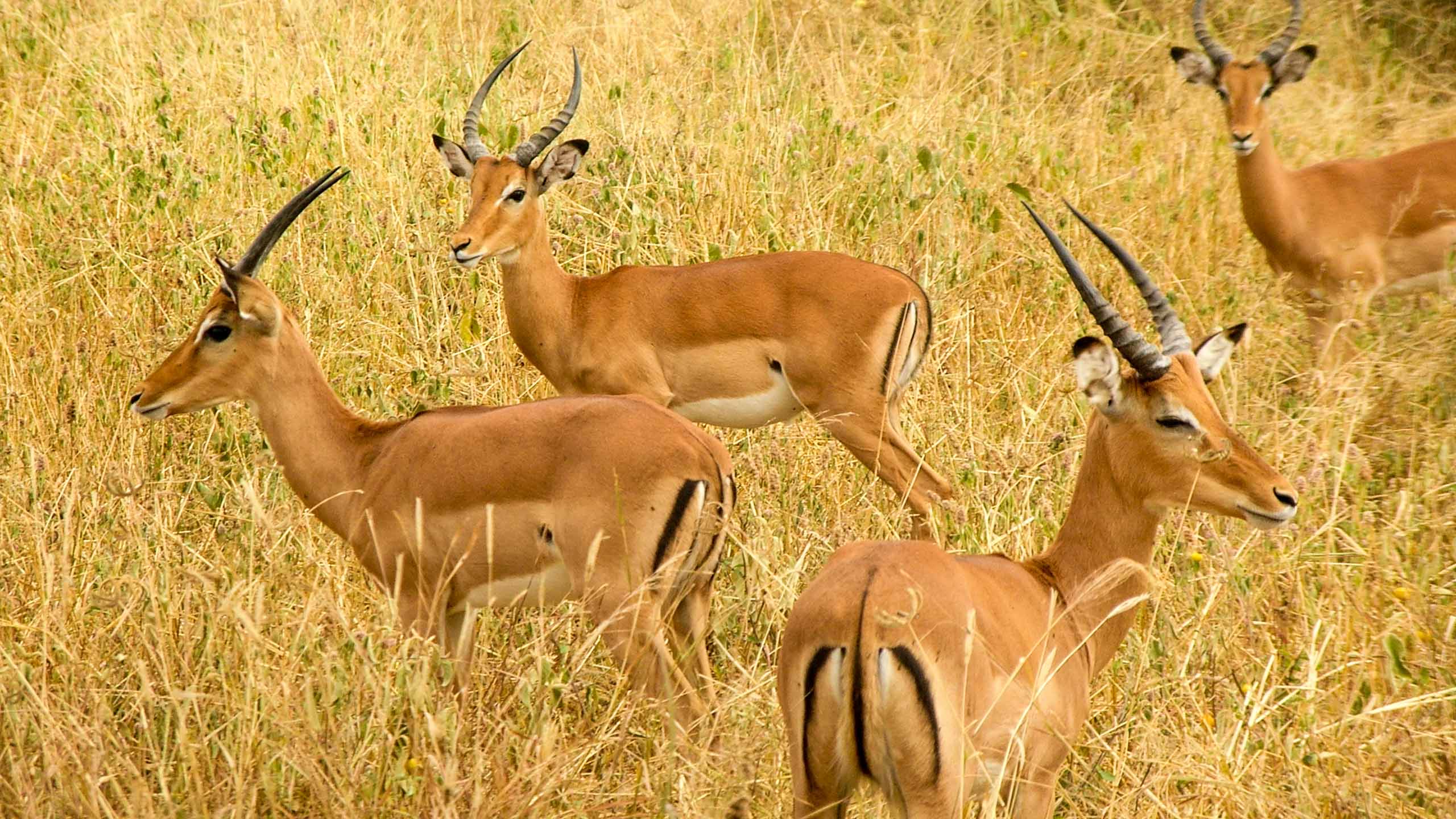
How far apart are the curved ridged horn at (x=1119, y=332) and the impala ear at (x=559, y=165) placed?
109 inches

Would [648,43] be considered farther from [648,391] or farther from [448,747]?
A: [448,747]

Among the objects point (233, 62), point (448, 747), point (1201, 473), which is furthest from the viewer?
point (233, 62)

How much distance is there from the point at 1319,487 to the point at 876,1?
536cm

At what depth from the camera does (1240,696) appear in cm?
393

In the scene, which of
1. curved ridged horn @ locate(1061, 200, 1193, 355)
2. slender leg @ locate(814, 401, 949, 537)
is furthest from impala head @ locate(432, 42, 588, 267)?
curved ridged horn @ locate(1061, 200, 1193, 355)

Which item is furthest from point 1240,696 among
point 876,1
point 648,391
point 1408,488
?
point 876,1

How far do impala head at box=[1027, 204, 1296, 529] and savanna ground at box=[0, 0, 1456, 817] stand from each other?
0.51 metres

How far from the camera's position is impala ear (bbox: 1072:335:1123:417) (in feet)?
11.6

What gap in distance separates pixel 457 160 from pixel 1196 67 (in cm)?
362

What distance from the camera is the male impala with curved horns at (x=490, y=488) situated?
3.90 meters

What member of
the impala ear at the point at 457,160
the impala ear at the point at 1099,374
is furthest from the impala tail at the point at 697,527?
the impala ear at the point at 457,160

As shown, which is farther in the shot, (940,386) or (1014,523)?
(940,386)

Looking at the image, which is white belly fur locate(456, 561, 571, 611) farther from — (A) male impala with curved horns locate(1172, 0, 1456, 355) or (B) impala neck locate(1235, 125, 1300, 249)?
(B) impala neck locate(1235, 125, 1300, 249)

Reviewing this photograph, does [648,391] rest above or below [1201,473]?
below
